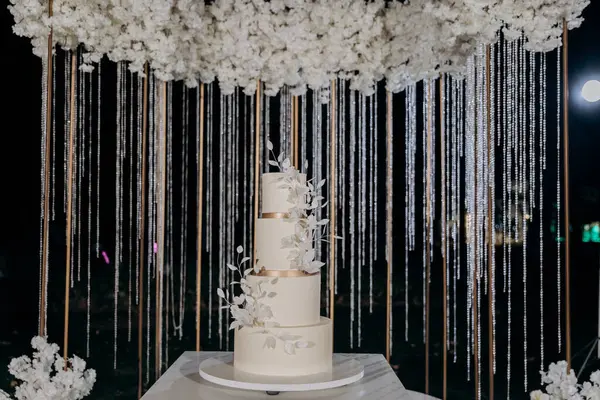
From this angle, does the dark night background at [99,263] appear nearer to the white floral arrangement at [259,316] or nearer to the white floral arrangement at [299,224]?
the white floral arrangement at [299,224]

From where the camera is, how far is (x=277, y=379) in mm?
2102

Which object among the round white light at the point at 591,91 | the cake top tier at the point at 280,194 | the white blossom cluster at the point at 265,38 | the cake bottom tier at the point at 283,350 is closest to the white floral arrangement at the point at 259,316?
the cake bottom tier at the point at 283,350

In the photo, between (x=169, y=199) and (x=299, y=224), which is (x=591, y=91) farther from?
(x=169, y=199)

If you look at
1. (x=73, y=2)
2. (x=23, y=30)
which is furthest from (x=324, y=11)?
(x=23, y=30)

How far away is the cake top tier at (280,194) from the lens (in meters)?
2.31

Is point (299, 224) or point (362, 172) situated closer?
point (299, 224)

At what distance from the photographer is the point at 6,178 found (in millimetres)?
4715

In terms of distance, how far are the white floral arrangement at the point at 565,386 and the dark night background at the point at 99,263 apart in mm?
2121

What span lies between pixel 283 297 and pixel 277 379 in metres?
0.31

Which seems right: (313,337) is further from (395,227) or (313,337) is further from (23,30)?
(395,227)

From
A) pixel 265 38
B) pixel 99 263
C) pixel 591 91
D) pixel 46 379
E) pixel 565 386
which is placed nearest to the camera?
pixel 565 386

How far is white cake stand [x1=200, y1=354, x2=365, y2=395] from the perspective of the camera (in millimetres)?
2010

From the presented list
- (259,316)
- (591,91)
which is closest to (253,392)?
(259,316)

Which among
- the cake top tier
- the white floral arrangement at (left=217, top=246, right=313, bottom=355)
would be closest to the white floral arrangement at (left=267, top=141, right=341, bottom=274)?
the cake top tier
